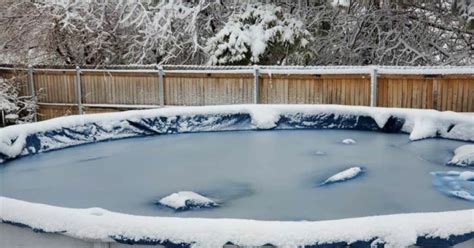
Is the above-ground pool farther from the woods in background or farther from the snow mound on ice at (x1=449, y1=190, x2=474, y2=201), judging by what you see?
the woods in background

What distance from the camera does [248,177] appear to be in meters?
3.69

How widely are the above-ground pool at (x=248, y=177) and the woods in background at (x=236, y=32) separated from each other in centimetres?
533

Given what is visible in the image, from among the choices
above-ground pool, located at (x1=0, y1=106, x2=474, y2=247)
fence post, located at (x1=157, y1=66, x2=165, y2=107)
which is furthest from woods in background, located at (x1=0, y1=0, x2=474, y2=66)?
above-ground pool, located at (x1=0, y1=106, x2=474, y2=247)

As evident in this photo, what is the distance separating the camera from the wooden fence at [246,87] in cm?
824

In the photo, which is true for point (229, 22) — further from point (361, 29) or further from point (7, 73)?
point (7, 73)

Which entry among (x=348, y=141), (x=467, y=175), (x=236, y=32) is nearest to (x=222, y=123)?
(x=348, y=141)

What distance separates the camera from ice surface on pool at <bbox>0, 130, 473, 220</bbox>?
3.02 m

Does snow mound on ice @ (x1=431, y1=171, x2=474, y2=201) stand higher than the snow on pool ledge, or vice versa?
the snow on pool ledge

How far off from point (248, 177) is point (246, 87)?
18.8 feet

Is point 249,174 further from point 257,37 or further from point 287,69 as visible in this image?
point 257,37

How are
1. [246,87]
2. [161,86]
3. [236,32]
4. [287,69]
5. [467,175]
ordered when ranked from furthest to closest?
[236,32], [161,86], [246,87], [287,69], [467,175]

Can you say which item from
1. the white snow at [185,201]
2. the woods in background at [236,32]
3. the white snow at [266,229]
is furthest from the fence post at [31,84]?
the white snow at [266,229]

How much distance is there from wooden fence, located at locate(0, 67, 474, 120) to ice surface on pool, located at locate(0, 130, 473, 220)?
3.53 meters

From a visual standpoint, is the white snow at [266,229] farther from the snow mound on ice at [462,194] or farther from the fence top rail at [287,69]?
the fence top rail at [287,69]
